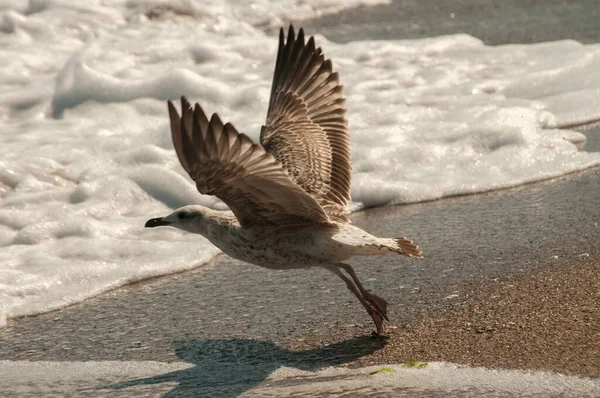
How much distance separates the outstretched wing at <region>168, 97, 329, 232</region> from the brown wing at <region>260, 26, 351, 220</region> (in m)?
0.50

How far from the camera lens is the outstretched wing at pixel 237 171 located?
3.88 m

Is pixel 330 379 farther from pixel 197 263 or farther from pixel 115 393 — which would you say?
pixel 197 263

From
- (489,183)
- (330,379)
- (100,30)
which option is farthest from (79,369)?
(100,30)

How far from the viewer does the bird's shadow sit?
3.96 m

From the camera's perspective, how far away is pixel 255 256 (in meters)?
4.55

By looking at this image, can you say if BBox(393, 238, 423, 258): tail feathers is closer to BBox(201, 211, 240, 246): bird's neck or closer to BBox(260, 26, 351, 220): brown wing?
BBox(260, 26, 351, 220): brown wing

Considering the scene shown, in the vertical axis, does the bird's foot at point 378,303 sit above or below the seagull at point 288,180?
below

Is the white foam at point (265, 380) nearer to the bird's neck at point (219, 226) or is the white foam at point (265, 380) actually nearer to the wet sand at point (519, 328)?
the wet sand at point (519, 328)

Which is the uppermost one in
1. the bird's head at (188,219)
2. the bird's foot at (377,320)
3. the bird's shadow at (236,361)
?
the bird's head at (188,219)

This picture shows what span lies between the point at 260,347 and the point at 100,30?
686cm

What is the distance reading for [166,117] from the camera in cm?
825

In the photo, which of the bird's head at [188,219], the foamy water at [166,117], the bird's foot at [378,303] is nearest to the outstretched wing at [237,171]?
the bird's head at [188,219]

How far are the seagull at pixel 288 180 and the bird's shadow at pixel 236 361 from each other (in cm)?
24

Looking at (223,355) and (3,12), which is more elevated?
(3,12)
